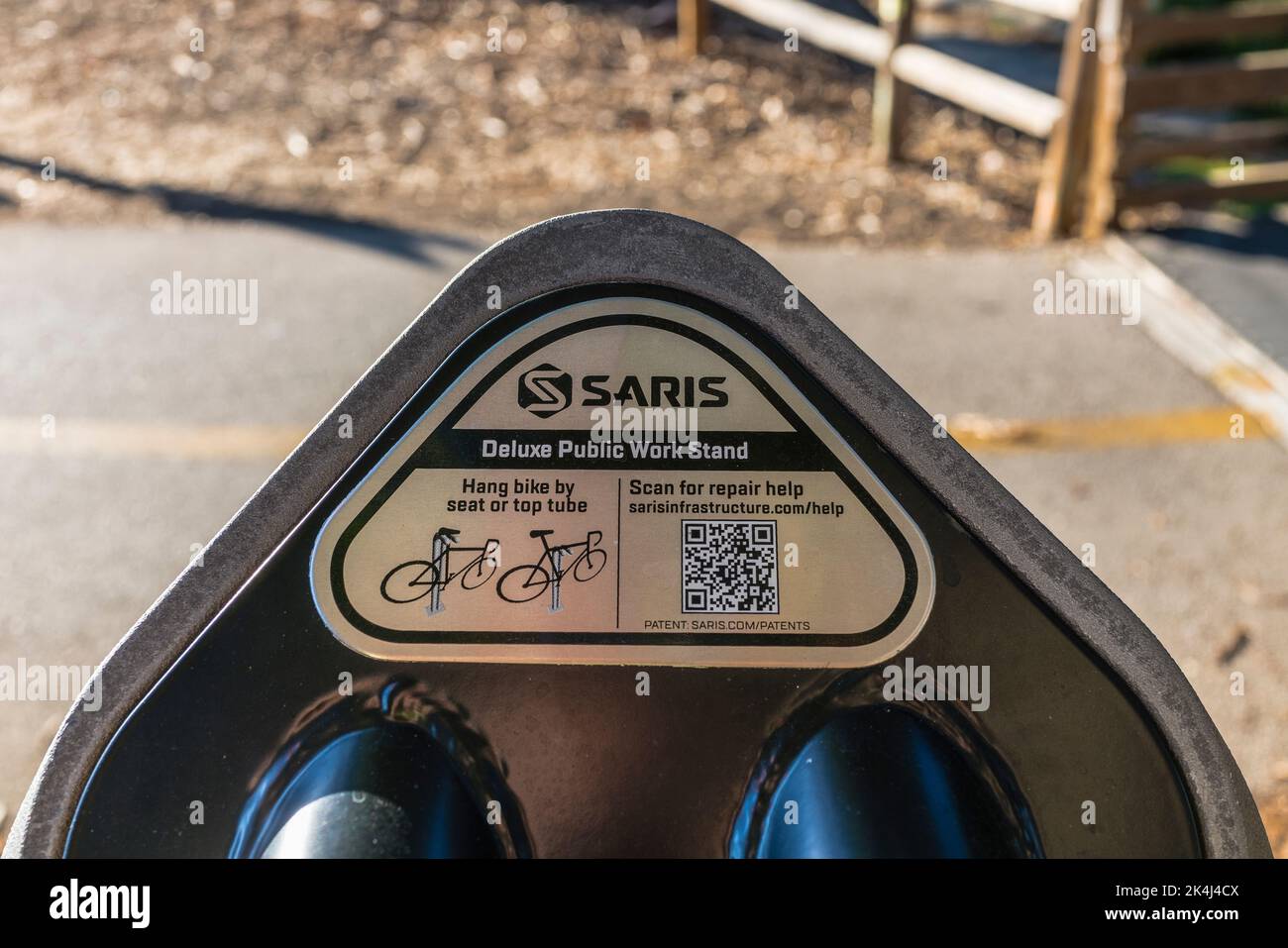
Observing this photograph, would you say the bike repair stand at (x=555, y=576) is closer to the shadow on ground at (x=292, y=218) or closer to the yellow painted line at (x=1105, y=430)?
the yellow painted line at (x=1105, y=430)

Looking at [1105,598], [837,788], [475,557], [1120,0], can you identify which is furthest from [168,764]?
[1120,0]

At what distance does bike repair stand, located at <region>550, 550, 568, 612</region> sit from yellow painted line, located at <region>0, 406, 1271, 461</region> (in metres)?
3.19

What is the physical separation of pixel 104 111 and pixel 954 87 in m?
5.41

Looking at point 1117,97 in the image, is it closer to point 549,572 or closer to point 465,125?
point 465,125

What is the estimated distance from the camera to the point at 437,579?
1.52 meters

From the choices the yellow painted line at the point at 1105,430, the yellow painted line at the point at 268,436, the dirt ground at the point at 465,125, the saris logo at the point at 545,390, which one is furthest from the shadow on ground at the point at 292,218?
the saris logo at the point at 545,390

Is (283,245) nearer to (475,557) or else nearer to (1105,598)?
(475,557)

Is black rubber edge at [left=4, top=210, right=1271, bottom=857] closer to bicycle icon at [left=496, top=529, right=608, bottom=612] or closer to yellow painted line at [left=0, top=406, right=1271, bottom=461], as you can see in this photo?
bicycle icon at [left=496, top=529, right=608, bottom=612]

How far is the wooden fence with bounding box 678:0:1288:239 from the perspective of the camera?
5934 mm

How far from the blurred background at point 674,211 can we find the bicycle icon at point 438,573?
2.21 metres

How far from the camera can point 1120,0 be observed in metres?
5.74

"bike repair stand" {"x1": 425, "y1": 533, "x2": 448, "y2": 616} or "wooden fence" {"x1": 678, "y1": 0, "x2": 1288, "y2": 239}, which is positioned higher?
"wooden fence" {"x1": 678, "y1": 0, "x2": 1288, "y2": 239}

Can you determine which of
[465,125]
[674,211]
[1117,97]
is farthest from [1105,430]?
[465,125]

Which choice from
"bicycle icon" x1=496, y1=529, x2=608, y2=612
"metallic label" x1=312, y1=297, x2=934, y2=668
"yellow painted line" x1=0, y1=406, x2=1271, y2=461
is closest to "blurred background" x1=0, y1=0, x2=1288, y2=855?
"yellow painted line" x1=0, y1=406, x2=1271, y2=461
